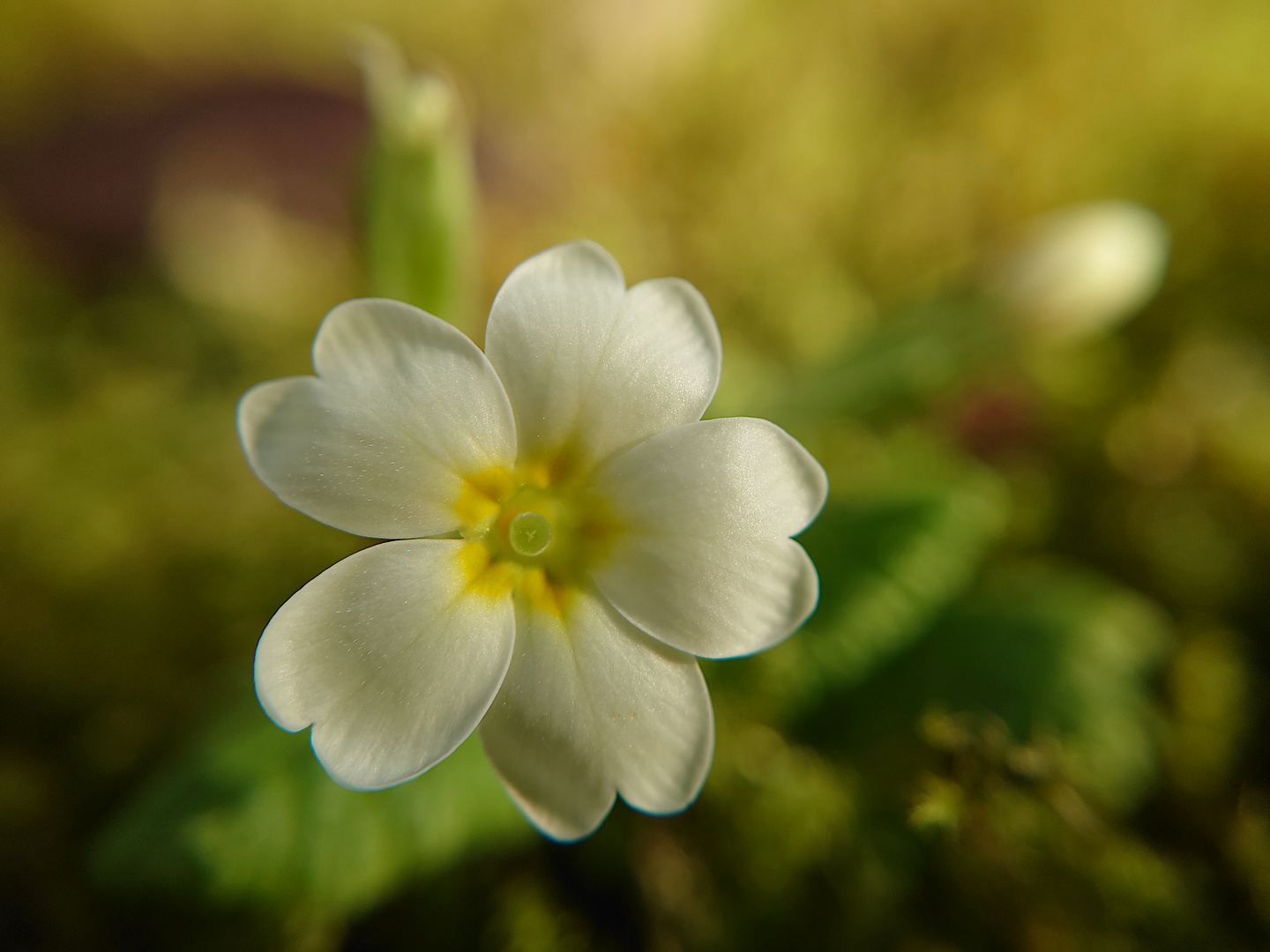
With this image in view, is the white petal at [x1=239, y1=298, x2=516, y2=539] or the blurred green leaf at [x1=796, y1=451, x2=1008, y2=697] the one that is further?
the blurred green leaf at [x1=796, y1=451, x2=1008, y2=697]

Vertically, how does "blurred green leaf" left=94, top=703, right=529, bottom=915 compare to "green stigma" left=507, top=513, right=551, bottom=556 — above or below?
below

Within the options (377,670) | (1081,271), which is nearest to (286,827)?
(377,670)

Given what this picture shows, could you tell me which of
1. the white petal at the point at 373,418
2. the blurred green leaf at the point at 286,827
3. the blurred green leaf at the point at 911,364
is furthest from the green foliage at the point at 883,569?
the white petal at the point at 373,418

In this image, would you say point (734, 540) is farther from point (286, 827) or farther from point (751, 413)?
point (751, 413)

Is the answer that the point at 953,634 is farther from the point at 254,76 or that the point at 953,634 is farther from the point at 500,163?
the point at 254,76

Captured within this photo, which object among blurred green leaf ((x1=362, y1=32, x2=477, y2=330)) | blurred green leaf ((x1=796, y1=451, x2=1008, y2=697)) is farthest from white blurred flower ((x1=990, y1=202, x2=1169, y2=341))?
blurred green leaf ((x1=362, y1=32, x2=477, y2=330))

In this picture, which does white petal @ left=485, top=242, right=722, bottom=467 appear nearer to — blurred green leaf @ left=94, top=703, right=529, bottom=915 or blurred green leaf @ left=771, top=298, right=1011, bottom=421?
blurred green leaf @ left=94, top=703, right=529, bottom=915

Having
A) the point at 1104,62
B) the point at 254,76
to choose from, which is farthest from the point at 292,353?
the point at 1104,62
